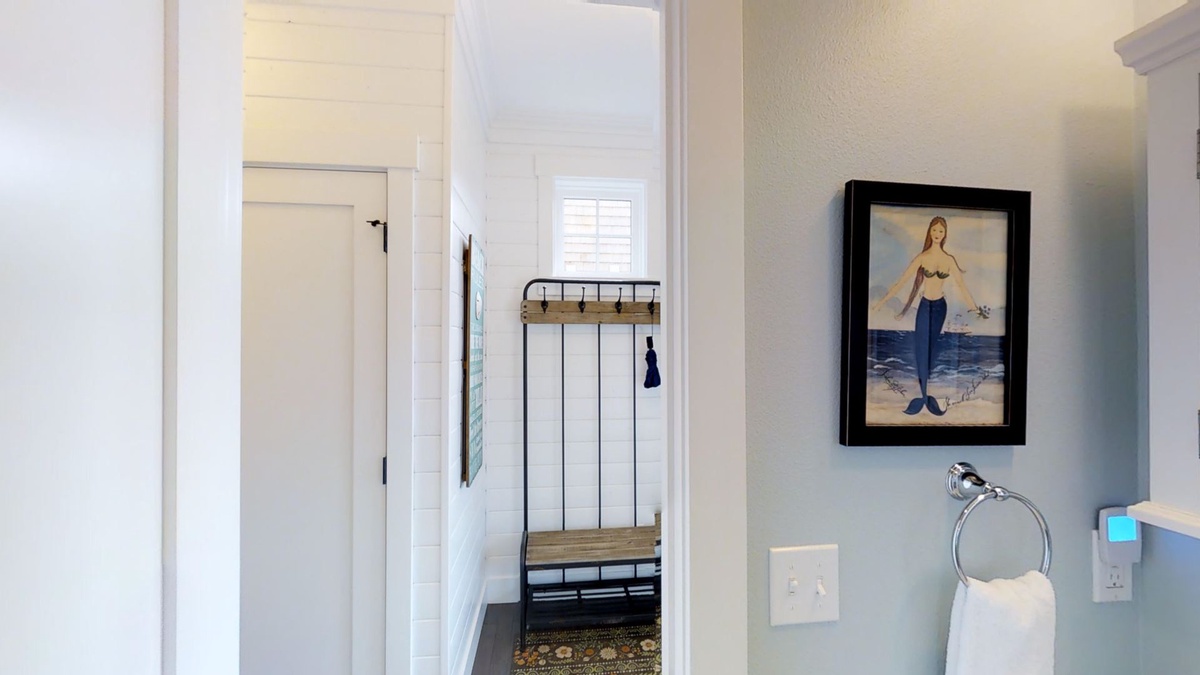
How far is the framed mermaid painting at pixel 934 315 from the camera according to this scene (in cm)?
82

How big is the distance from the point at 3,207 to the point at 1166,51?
1429mm

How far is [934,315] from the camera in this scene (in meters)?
0.85

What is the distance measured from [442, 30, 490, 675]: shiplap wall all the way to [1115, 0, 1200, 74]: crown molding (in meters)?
1.86

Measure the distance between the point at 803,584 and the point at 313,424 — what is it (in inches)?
69.6

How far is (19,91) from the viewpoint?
39 cm

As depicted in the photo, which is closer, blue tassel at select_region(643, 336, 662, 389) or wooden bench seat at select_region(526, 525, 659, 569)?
wooden bench seat at select_region(526, 525, 659, 569)

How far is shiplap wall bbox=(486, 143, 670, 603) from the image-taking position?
3039 millimetres

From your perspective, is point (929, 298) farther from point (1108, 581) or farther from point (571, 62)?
point (571, 62)

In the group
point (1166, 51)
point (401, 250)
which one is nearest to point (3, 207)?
point (1166, 51)

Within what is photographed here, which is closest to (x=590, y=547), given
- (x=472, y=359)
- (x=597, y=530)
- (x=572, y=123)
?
(x=597, y=530)

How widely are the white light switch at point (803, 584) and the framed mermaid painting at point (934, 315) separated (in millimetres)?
198

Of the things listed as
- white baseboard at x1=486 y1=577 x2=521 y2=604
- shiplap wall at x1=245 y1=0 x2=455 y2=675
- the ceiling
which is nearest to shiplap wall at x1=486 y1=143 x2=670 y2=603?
white baseboard at x1=486 y1=577 x2=521 y2=604

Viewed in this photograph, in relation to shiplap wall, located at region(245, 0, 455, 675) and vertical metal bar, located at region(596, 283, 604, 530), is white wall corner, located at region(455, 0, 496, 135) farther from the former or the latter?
vertical metal bar, located at region(596, 283, 604, 530)

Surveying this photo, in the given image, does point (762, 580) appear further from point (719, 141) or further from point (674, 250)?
point (719, 141)
